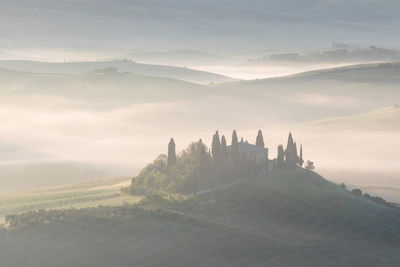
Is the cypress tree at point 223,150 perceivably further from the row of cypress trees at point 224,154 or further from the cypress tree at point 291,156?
the cypress tree at point 291,156

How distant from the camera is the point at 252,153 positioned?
13612 cm

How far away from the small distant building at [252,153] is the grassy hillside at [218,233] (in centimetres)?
1775

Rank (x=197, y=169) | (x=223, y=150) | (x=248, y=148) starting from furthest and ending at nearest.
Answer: (x=248, y=148)
(x=223, y=150)
(x=197, y=169)

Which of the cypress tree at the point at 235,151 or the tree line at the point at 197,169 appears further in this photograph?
the cypress tree at the point at 235,151

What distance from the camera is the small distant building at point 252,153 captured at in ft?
439

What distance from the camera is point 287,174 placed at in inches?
5128

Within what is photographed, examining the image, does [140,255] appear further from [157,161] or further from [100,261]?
[157,161]

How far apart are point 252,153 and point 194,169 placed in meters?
19.1

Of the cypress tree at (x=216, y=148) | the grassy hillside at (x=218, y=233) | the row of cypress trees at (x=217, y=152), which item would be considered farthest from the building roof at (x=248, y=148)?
the grassy hillside at (x=218, y=233)

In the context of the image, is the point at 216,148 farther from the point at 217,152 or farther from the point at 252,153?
the point at 252,153

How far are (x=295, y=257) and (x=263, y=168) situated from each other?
4859cm

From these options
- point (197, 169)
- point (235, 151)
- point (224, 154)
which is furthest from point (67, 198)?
point (235, 151)

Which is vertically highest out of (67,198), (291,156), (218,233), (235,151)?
(235,151)

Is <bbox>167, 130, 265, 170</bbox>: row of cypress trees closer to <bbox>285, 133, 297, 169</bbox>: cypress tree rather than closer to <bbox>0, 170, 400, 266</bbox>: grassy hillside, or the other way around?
<bbox>0, 170, 400, 266</bbox>: grassy hillside
